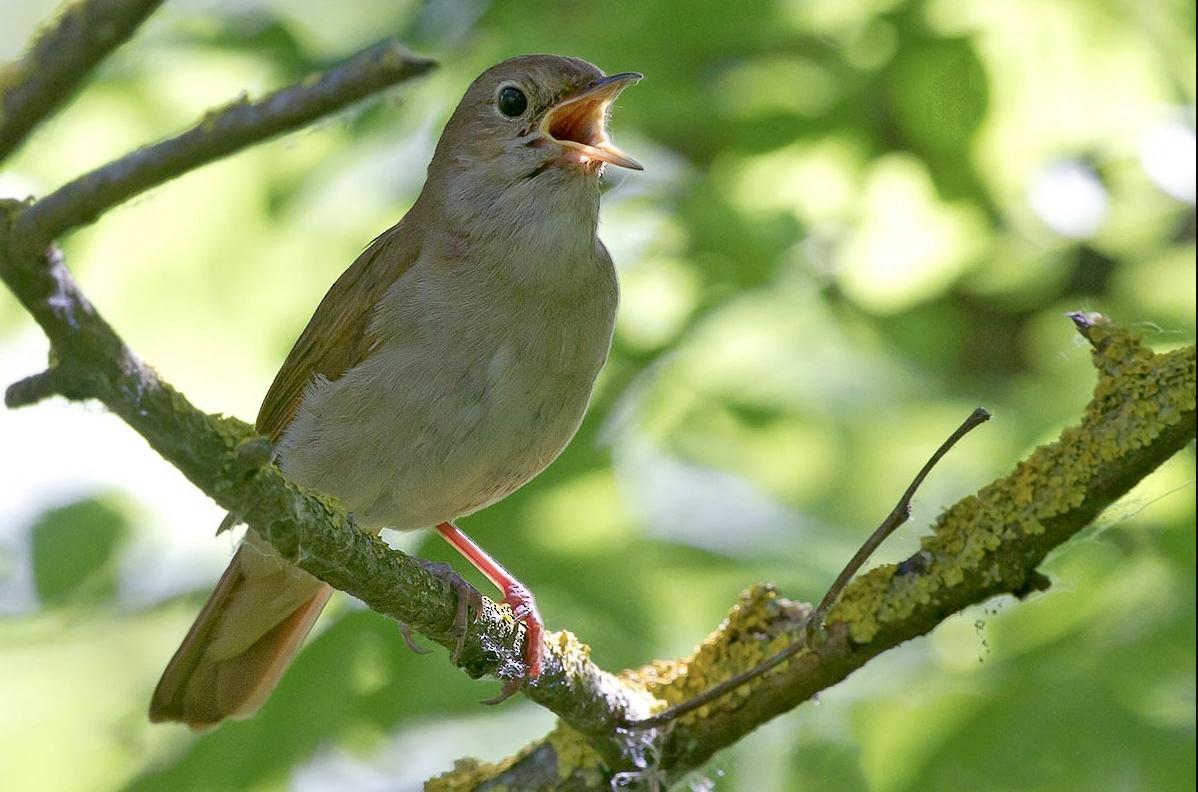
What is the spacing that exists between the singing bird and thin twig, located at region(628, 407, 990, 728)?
1.48ft

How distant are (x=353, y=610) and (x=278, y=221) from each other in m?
1.60

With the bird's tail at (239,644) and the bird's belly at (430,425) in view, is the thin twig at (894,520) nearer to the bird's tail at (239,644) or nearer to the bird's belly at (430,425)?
the bird's belly at (430,425)

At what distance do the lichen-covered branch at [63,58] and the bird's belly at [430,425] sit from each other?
2333mm

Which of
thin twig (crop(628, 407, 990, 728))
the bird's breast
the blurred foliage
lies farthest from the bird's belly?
the blurred foliage

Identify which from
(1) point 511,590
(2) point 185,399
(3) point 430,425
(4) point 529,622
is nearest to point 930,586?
(4) point 529,622

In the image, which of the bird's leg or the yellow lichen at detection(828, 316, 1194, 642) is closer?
the yellow lichen at detection(828, 316, 1194, 642)

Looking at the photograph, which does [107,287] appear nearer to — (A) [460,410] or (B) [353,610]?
(B) [353,610]

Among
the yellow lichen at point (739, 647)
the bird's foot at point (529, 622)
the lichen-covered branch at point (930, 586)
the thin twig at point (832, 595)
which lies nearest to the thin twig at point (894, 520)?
the thin twig at point (832, 595)

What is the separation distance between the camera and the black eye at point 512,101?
4.70 metres

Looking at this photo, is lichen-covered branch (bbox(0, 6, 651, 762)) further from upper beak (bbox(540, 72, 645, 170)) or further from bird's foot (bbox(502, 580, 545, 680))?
upper beak (bbox(540, 72, 645, 170))

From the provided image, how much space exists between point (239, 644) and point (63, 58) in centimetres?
344

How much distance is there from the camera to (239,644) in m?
4.81

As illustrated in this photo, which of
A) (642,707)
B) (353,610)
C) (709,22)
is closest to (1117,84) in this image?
(709,22)

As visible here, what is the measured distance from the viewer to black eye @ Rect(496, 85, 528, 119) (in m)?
4.70
